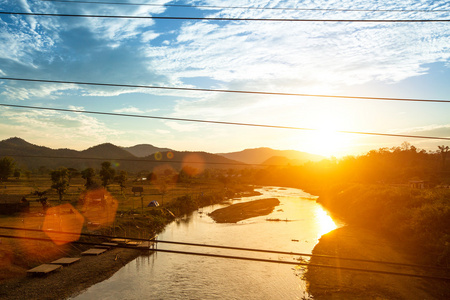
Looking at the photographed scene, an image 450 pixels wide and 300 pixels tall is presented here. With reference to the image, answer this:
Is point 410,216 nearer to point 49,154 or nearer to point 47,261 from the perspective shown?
point 47,261

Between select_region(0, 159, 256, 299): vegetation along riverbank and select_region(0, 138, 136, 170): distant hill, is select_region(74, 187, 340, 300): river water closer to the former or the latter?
select_region(0, 159, 256, 299): vegetation along riverbank

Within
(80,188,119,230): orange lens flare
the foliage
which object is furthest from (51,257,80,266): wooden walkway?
the foliage

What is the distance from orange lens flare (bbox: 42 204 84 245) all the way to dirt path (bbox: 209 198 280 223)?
2210cm

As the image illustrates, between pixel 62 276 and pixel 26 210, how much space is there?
18199 millimetres

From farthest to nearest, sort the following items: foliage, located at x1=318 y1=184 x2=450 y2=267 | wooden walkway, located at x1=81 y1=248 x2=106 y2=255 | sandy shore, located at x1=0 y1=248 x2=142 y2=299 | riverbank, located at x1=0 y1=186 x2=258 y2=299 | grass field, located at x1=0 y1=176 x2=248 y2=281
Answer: wooden walkway, located at x1=81 y1=248 x2=106 y2=255, foliage, located at x1=318 y1=184 x2=450 y2=267, grass field, located at x1=0 y1=176 x2=248 y2=281, riverbank, located at x1=0 y1=186 x2=258 y2=299, sandy shore, located at x1=0 y1=248 x2=142 y2=299

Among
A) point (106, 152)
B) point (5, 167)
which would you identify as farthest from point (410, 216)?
point (106, 152)

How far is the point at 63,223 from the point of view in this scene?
118 feet

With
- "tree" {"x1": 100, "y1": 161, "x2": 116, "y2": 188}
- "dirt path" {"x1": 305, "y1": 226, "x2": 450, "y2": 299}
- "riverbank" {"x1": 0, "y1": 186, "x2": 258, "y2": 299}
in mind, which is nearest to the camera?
"dirt path" {"x1": 305, "y1": 226, "x2": 450, "y2": 299}

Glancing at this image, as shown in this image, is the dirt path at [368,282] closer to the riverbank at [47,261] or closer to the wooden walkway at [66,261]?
the riverbank at [47,261]

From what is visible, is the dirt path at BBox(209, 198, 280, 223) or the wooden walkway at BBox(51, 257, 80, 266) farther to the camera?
the dirt path at BBox(209, 198, 280, 223)

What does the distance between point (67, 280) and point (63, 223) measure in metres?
12.9

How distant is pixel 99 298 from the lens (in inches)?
891

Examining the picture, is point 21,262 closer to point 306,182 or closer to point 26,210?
point 26,210

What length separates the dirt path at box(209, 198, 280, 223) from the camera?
53812mm
